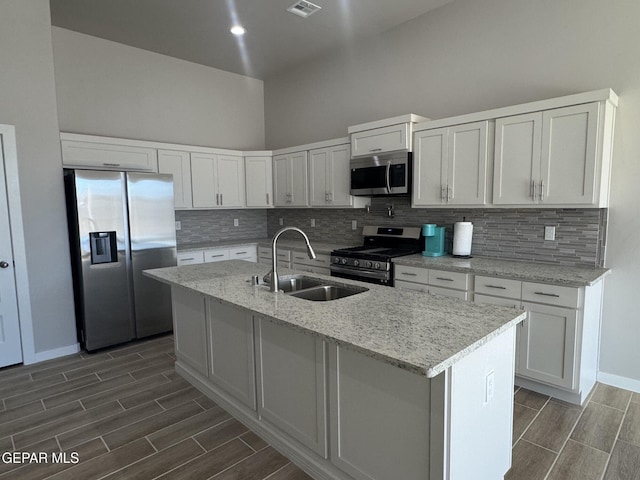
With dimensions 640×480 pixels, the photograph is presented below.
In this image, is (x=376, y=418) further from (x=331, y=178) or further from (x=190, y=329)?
(x=331, y=178)

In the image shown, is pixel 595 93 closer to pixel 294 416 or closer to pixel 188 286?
pixel 294 416

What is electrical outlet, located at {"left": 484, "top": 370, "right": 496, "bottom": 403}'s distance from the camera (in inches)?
62.7

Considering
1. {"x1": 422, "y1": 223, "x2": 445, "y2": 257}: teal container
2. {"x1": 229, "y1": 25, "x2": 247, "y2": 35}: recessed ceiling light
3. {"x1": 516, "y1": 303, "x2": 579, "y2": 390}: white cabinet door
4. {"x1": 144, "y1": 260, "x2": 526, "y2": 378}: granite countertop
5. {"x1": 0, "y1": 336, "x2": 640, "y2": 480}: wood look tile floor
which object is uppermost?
{"x1": 229, "y1": 25, "x2": 247, "y2": 35}: recessed ceiling light

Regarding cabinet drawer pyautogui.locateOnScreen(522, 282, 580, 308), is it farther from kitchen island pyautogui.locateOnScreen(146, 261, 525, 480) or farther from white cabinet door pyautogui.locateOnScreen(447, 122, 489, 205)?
kitchen island pyautogui.locateOnScreen(146, 261, 525, 480)

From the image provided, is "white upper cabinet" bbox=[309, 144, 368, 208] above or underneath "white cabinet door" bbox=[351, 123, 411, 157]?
underneath

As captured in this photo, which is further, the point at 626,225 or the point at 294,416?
the point at 626,225

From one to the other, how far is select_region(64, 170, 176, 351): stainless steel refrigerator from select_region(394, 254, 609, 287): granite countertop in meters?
2.57

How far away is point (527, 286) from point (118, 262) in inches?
146

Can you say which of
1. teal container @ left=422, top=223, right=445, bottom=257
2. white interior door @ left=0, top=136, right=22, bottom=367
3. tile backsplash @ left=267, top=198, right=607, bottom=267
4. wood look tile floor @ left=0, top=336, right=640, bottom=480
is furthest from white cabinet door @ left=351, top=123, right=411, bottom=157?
white interior door @ left=0, top=136, right=22, bottom=367

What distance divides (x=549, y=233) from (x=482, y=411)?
2072mm

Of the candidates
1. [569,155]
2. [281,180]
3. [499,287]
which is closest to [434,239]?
[499,287]

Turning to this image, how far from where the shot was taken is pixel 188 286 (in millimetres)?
2420

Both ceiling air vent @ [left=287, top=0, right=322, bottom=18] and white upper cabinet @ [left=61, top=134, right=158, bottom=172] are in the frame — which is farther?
white upper cabinet @ [left=61, top=134, right=158, bottom=172]

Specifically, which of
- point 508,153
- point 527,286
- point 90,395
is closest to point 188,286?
point 90,395
